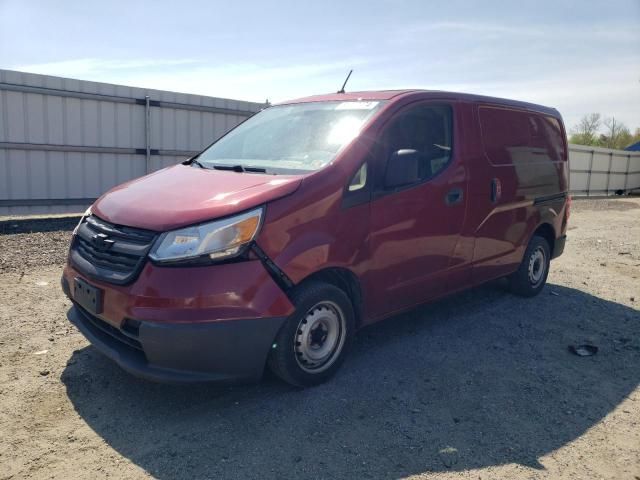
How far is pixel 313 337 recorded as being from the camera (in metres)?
3.53

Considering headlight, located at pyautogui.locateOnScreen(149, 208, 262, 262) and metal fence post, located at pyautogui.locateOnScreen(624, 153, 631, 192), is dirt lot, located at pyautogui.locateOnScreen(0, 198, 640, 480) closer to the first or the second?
headlight, located at pyautogui.locateOnScreen(149, 208, 262, 262)

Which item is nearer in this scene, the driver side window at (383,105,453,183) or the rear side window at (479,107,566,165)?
the driver side window at (383,105,453,183)

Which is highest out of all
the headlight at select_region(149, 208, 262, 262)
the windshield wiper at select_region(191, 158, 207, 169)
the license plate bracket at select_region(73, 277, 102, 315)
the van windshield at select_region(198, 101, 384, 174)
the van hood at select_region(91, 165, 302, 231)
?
the van windshield at select_region(198, 101, 384, 174)

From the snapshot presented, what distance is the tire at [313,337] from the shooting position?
10.8ft

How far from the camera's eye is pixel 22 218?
9281mm

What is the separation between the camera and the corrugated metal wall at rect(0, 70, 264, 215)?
8.91 meters

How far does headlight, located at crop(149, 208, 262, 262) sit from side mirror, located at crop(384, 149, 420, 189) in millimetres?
1159

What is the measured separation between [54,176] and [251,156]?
674 centimetres

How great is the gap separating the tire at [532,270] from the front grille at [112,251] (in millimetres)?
4143

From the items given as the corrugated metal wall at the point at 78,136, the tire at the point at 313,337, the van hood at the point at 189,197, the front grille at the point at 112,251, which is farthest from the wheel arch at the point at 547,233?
the corrugated metal wall at the point at 78,136

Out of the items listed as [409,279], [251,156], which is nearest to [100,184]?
[251,156]

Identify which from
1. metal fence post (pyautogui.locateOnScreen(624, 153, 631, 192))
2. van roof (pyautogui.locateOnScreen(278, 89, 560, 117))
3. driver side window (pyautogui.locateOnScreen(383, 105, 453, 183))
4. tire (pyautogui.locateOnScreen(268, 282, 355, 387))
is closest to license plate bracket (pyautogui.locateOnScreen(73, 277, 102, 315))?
tire (pyautogui.locateOnScreen(268, 282, 355, 387))

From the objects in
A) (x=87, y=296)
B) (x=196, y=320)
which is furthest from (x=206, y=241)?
(x=87, y=296)

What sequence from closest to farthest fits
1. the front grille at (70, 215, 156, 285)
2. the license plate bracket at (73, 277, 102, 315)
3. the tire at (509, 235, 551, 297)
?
the front grille at (70, 215, 156, 285) < the license plate bracket at (73, 277, 102, 315) < the tire at (509, 235, 551, 297)
